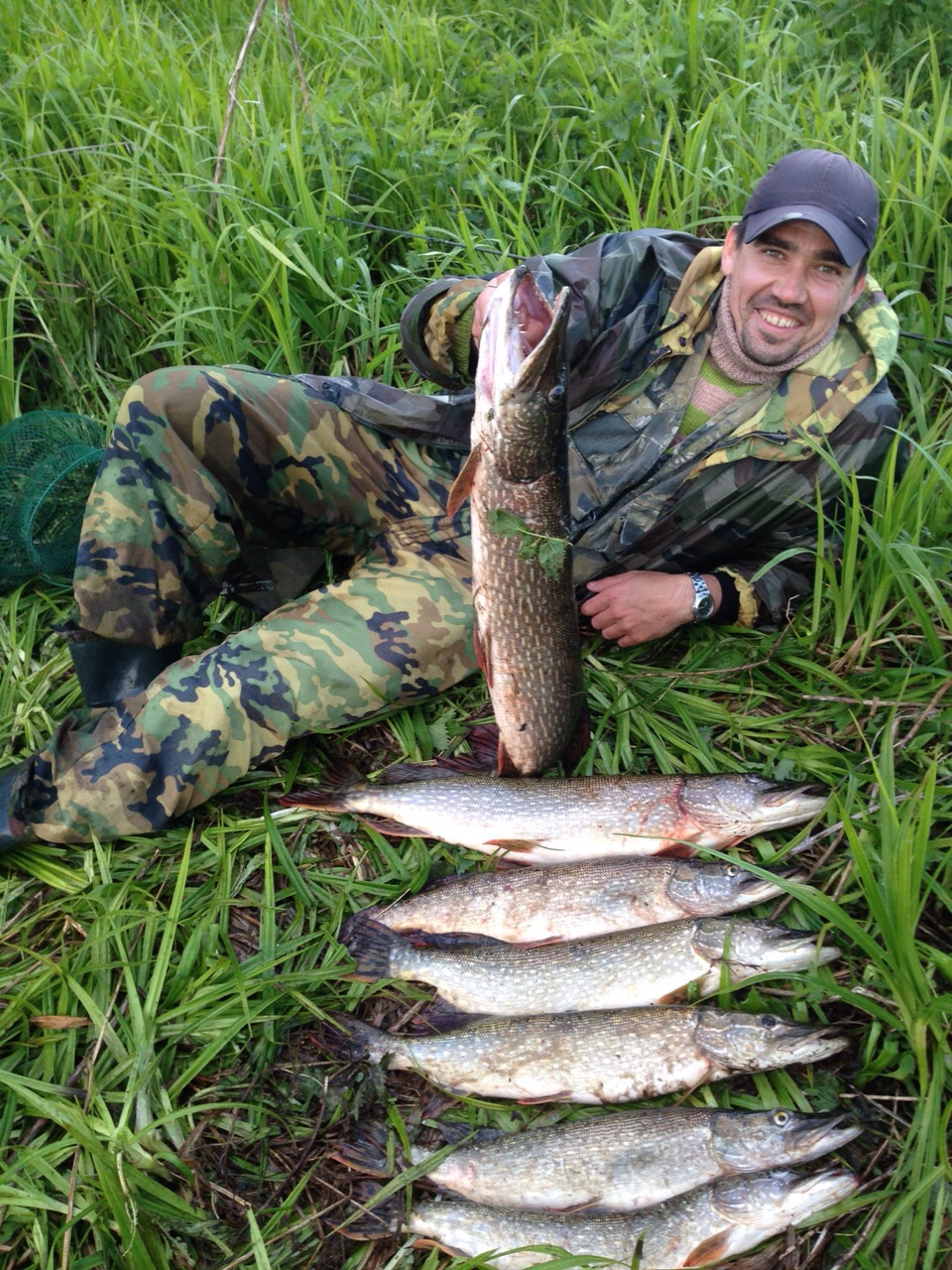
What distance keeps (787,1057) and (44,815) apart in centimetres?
238

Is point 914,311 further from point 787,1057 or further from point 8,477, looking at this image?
point 8,477

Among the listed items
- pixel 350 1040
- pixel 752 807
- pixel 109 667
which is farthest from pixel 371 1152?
pixel 109 667

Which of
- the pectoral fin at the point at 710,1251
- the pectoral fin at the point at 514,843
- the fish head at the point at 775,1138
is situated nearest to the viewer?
the pectoral fin at the point at 710,1251

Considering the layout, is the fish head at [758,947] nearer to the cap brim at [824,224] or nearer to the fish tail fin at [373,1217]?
the fish tail fin at [373,1217]

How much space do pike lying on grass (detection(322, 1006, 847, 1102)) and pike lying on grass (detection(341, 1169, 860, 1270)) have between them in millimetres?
280

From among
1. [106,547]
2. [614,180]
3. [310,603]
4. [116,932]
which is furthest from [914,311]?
[116,932]

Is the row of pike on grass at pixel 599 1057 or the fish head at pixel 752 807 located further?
the fish head at pixel 752 807

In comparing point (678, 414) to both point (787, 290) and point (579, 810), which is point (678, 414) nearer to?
point (787, 290)

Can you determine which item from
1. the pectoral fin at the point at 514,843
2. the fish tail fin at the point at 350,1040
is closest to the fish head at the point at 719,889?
the pectoral fin at the point at 514,843

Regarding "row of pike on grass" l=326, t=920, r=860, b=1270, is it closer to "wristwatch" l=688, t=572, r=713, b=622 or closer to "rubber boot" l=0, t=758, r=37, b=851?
"rubber boot" l=0, t=758, r=37, b=851

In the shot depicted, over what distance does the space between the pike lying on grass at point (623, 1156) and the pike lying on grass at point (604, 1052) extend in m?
0.09

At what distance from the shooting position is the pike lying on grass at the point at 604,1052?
98.7 inches

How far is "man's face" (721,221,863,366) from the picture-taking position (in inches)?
130

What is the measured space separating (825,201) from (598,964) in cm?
255
